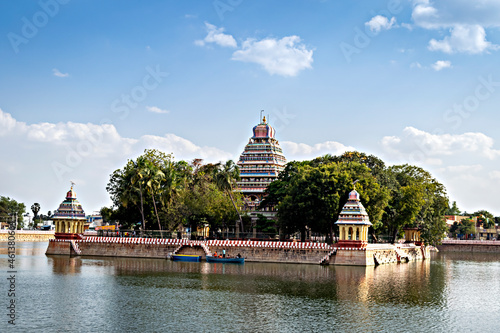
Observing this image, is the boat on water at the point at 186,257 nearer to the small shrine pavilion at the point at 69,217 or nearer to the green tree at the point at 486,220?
the small shrine pavilion at the point at 69,217

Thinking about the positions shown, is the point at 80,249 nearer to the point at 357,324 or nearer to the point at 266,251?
the point at 266,251

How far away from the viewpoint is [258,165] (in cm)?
8819

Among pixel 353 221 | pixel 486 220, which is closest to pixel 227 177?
pixel 353 221

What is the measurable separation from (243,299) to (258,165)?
53.5m

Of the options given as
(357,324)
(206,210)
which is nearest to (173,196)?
(206,210)

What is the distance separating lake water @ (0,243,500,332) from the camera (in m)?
28.5

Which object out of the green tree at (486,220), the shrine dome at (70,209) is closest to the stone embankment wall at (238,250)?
the shrine dome at (70,209)

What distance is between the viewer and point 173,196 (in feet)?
234

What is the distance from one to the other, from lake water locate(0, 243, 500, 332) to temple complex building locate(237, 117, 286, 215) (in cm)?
3300

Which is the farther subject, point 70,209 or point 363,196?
point 70,209

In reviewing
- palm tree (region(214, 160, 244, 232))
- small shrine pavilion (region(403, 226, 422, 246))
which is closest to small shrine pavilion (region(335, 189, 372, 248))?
palm tree (region(214, 160, 244, 232))

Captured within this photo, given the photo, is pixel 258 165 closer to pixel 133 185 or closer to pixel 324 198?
pixel 133 185

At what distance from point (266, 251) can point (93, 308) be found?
2991 centimetres

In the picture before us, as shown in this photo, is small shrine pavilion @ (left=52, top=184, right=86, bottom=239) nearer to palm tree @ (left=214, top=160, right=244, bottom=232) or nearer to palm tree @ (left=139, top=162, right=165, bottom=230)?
palm tree @ (left=139, top=162, right=165, bottom=230)
